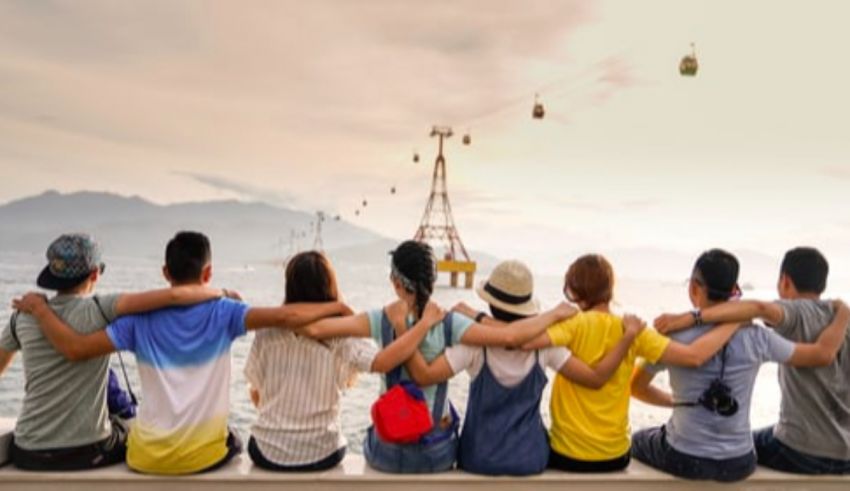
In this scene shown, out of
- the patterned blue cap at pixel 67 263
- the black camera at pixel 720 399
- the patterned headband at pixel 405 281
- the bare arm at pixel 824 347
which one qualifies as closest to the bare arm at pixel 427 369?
the patterned headband at pixel 405 281

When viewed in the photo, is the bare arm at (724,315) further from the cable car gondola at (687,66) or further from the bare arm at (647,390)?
the cable car gondola at (687,66)

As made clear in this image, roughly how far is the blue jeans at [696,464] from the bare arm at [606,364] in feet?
1.49

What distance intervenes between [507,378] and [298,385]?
74cm

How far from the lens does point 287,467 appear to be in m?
2.46

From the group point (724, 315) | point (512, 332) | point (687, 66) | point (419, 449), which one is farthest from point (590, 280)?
point (687, 66)

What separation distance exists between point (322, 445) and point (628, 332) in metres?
1.15

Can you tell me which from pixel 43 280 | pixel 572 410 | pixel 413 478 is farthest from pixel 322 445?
pixel 43 280

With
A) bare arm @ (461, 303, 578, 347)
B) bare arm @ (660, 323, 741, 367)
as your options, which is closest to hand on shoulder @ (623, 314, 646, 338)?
bare arm @ (660, 323, 741, 367)

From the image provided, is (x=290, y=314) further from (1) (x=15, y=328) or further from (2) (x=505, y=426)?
(1) (x=15, y=328)

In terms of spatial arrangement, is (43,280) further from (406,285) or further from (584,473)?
(584,473)

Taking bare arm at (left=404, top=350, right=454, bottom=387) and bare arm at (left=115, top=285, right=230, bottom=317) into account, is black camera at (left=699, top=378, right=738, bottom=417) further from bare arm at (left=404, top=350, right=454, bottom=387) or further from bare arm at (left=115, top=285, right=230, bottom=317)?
bare arm at (left=115, top=285, right=230, bottom=317)

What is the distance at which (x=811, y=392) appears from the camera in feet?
8.87

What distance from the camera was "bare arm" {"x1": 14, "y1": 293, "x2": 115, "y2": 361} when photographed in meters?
2.36

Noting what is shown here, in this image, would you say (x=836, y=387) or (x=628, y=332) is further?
(x=836, y=387)
